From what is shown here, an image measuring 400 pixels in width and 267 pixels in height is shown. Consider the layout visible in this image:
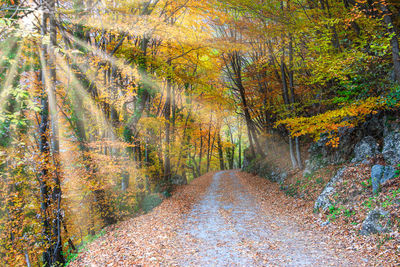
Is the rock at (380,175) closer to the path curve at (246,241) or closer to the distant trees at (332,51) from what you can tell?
the distant trees at (332,51)

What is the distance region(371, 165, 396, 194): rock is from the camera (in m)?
6.73

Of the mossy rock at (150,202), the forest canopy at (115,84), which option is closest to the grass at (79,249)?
the forest canopy at (115,84)

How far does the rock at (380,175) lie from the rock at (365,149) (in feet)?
4.95

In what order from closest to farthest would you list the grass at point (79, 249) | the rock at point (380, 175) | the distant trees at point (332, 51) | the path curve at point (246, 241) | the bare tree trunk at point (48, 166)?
the path curve at point (246, 241) → the rock at point (380, 175) → the distant trees at point (332, 51) → the bare tree trunk at point (48, 166) → the grass at point (79, 249)

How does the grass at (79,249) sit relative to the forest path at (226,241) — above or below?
below

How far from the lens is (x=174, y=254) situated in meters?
6.06

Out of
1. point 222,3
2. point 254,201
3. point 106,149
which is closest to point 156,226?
point 254,201

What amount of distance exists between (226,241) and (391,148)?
5.96 m

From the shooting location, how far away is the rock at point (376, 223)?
551 centimetres

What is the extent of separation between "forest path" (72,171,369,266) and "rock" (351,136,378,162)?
276cm

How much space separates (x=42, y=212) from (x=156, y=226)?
3.63 metres

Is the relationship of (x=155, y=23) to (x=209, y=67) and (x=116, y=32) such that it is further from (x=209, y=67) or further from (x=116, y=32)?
(x=209, y=67)

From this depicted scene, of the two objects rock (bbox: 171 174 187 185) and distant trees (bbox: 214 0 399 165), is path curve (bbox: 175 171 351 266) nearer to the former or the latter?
distant trees (bbox: 214 0 399 165)

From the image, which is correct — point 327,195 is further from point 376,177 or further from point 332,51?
point 332,51
